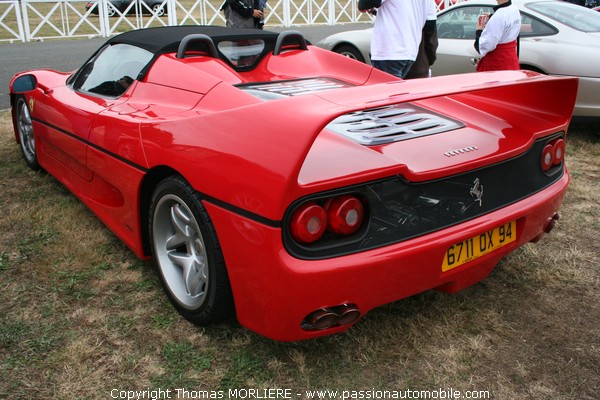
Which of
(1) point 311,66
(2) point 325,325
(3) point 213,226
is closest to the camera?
(2) point 325,325

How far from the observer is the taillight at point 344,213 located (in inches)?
76.8

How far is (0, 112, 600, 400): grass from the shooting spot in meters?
2.18

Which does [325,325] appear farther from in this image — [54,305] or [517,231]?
[54,305]

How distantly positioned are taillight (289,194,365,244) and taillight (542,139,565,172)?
1.09 metres

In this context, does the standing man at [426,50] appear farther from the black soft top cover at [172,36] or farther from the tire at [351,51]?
the tire at [351,51]

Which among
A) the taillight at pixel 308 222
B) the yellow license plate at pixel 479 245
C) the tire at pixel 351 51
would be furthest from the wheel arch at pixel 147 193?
the tire at pixel 351 51

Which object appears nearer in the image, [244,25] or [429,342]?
[429,342]

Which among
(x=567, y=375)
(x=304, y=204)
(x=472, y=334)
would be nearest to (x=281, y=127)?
(x=304, y=204)

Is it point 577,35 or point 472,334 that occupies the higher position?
point 577,35

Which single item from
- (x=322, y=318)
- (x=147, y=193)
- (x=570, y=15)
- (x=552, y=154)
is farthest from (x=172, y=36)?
(x=570, y=15)

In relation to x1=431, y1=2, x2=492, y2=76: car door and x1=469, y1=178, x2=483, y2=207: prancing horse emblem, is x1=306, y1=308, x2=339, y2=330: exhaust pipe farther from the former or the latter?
x1=431, y1=2, x2=492, y2=76: car door

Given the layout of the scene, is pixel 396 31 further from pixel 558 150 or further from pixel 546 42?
pixel 558 150

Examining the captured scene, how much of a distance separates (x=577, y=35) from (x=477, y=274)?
4.03m

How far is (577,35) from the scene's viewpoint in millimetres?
5414
